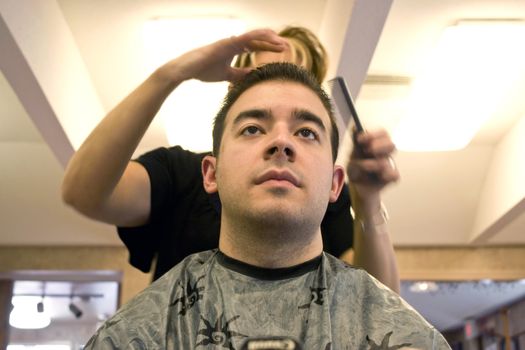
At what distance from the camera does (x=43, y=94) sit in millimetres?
2752

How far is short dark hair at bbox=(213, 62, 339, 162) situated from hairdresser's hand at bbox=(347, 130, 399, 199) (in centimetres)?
5

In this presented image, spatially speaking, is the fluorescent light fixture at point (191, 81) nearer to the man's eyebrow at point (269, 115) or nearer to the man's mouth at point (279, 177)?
the man's eyebrow at point (269, 115)

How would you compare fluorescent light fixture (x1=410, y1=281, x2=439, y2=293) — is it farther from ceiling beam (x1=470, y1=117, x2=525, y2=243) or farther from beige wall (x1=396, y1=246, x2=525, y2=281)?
ceiling beam (x1=470, y1=117, x2=525, y2=243)

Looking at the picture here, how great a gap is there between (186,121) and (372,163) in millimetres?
2366

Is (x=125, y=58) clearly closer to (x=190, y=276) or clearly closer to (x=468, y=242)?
(x=190, y=276)

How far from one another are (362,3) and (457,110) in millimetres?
1572

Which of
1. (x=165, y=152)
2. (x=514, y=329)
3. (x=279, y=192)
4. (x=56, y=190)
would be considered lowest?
(x=279, y=192)

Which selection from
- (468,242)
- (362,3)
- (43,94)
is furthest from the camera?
(468,242)

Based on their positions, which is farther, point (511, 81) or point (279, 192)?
point (511, 81)

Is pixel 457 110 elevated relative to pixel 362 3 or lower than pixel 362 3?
elevated

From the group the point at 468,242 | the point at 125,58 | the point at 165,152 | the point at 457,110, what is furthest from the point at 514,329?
the point at 165,152

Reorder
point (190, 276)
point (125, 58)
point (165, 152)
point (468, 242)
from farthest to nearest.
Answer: point (468, 242) → point (125, 58) → point (165, 152) → point (190, 276)

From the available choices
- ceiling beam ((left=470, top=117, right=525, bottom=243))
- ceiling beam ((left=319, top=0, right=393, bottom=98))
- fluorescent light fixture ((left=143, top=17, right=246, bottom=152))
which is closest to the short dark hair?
ceiling beam ((left=319, top=0, right=393, bottom=98))

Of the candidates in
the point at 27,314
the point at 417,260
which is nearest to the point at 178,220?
the point at 417,260
